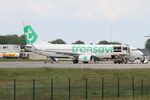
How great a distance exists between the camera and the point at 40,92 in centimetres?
3419

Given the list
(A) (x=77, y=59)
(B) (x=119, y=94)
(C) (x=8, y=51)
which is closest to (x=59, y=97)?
(B) (x=119, y=94)

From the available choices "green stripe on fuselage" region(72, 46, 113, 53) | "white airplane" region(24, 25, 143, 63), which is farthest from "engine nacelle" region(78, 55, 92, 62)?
"green stripe on fuselage" region(72, 46, 113, 53)

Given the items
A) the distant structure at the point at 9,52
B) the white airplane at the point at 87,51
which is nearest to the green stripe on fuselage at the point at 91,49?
the white airplane at the point at 87,51

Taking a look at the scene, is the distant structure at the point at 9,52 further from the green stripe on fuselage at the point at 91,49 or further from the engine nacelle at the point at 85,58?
the engine nacelle at the point at 85,58

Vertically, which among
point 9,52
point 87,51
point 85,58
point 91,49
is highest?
point 9,52

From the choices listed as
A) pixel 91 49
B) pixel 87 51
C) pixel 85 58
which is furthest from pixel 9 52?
pixel 85 58

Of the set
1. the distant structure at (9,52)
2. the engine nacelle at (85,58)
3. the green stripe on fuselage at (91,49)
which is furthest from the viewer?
the distant structure at (9,52)

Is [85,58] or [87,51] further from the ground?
[87,51]

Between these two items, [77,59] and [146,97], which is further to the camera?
[77,59]

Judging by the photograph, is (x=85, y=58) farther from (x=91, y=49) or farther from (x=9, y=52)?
(x=9, y=52)

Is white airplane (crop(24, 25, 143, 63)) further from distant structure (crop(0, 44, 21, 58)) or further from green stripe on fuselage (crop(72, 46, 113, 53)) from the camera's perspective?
distant structure (crop(0, 44, 21, 58))

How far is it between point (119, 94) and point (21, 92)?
6575 mm

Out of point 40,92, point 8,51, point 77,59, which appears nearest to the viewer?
point 40,92

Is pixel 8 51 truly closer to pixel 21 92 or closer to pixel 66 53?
pixel 66 53
